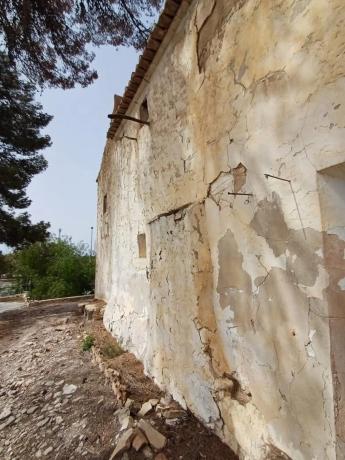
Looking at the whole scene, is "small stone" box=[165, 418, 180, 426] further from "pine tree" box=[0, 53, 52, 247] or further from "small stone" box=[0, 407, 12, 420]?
"pine tree" box=[0, 53, 52, 247]

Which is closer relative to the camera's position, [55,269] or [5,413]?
[5,413]

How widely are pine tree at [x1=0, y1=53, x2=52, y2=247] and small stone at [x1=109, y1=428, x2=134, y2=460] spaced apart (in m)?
10.7

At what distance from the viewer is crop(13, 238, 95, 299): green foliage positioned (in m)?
11.8

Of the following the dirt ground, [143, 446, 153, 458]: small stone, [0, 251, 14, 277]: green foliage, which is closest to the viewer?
[143, 446, 153, 458]: small stone

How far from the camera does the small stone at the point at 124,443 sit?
2.17 metres

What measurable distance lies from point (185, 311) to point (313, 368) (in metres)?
1.32

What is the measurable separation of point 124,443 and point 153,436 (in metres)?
0.23

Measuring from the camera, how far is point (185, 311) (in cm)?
264

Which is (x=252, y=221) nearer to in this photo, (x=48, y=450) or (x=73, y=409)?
(x=48, y=450)

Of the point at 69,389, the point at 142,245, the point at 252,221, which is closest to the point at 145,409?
the point at 69,389

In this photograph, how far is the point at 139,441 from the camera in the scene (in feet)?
7.29

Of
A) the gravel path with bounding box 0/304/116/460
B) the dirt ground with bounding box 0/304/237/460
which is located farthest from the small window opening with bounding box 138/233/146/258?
the gravel path with bounding box 0/304/116/460

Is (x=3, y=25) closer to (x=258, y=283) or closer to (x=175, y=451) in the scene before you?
(x=258, y=283)

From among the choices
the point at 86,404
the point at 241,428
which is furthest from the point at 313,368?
the point at 86,404
